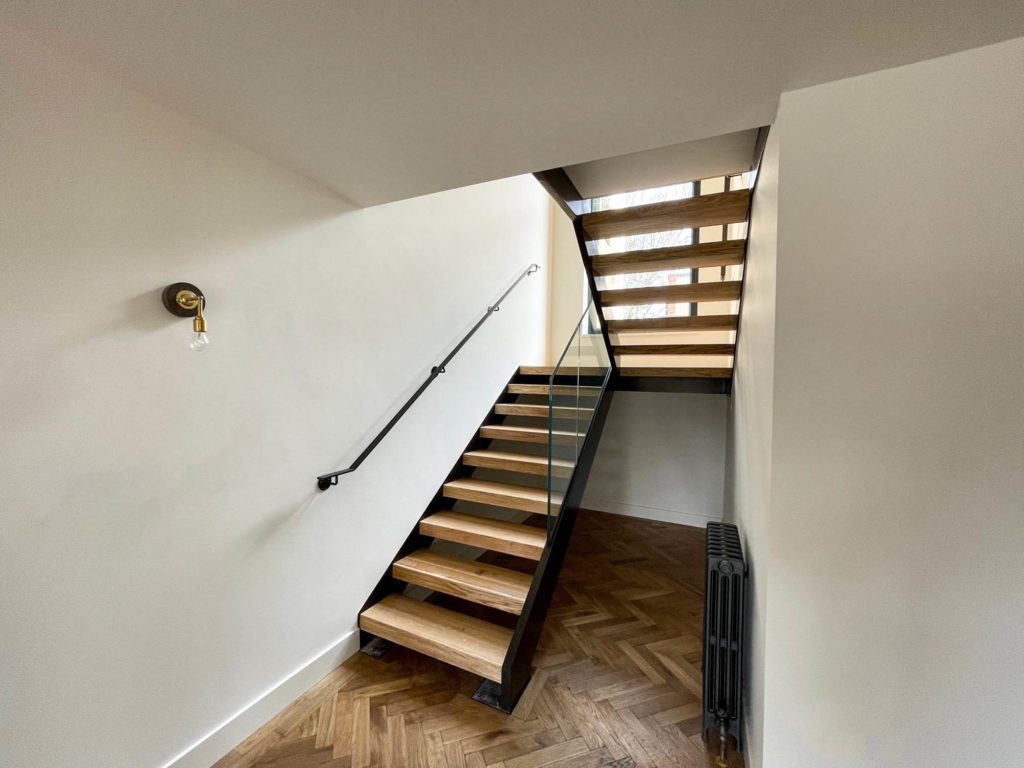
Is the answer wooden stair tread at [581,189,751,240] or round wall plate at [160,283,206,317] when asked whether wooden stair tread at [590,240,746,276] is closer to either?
wooden stair tread at [581,189,751,240]

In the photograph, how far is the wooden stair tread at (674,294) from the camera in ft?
8.17

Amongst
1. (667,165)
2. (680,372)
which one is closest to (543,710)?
(680,372)

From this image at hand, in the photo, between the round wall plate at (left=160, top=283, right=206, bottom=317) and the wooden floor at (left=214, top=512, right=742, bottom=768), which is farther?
the wooden floor at (left=214, top=512, right=742, bottom=768)

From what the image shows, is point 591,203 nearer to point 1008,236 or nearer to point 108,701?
point 1008,236

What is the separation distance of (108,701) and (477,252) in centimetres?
303

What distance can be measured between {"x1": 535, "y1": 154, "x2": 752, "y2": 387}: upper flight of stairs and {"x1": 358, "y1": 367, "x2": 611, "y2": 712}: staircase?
539mm

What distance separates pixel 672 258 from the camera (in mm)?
2488

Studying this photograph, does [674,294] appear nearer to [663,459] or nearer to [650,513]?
[663,459]

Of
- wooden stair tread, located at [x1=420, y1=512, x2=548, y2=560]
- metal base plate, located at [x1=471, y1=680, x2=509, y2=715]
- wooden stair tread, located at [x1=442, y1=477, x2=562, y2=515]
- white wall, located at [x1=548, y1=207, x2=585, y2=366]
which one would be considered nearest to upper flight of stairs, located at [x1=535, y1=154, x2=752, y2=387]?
wooden stair tread, located at [x1=442, y1=477, x2=562, y2=515]

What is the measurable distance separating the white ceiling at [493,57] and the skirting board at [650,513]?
3.86 m

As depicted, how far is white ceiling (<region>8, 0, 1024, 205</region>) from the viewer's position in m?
0.88

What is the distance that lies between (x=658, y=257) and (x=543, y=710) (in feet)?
8.39

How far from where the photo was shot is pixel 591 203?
8.05ft

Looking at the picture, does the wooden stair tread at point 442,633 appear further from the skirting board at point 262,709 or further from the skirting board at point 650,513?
the skirting board at point 650,513
